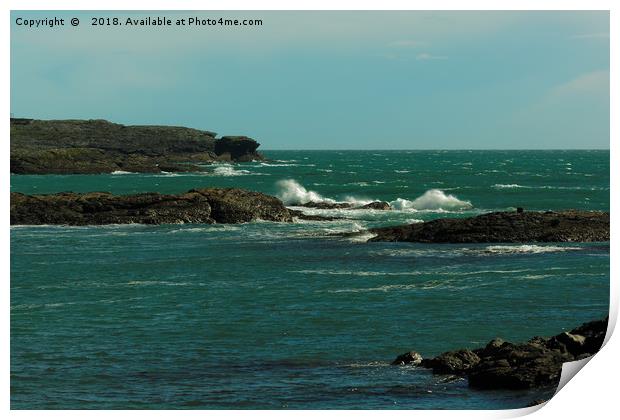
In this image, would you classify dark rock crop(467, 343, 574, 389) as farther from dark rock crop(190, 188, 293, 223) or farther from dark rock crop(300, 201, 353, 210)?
dark rock crop(300, 201, 353, 210)

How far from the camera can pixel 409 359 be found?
15.3 metres

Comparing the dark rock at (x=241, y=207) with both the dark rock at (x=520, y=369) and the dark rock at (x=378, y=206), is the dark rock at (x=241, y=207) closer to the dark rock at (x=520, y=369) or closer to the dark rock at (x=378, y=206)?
the dark rock at (x=378, y=206)

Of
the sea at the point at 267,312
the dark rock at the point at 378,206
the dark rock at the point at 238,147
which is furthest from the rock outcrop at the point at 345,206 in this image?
the dark rock at the point at 238,147

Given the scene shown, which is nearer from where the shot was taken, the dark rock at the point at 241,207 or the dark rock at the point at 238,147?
the dark rock at the point at 241,207

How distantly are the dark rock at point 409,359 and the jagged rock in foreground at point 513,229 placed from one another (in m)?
15.6

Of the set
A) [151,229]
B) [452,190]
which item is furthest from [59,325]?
[452,190]

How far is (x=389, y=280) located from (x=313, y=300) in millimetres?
3450

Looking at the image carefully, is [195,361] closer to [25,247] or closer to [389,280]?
[389,280]

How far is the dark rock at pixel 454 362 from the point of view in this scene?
1450cm

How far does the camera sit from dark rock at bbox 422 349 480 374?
14500 mm

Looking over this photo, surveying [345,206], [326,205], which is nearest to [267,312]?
[345,206]

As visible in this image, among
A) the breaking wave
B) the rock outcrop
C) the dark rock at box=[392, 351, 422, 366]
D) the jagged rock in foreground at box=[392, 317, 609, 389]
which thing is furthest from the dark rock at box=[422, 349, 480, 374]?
the breaking wave

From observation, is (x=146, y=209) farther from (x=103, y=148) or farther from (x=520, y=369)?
(x=103, y=148)

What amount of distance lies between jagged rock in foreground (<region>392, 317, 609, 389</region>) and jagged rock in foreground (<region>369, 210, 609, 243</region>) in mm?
15203
